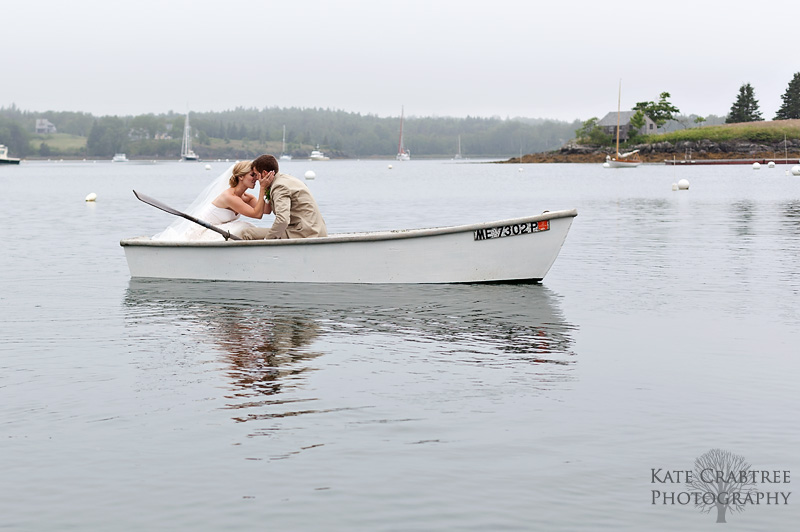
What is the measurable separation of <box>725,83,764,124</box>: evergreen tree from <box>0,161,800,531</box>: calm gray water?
152828mm

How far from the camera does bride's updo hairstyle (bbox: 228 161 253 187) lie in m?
16.1

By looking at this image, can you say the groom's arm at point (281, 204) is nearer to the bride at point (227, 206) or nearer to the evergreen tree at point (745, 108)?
the bride at point (227, 206)

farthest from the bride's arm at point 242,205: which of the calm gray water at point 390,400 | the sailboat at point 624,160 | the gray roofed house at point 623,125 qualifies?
the gray roofed house at point 623,125

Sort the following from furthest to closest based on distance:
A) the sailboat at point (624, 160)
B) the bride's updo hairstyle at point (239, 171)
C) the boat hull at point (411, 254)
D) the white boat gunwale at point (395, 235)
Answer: the sailboat at point (624, 160) < the bride's updo hairstyle at point (239, 171) < the boat hull at point (411, 254) < the white boat gunwale at point (395, 235)

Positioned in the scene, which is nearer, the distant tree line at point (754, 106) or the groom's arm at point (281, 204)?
the groom's arm at point (281, 204)

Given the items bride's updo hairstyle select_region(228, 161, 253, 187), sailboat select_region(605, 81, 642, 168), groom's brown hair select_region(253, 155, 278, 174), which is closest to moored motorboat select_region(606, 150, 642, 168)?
sailboat select_region(605, 81, 642, 168)

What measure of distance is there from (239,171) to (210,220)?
1204 millimetres

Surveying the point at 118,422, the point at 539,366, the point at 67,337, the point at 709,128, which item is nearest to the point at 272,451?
the point at 118,422

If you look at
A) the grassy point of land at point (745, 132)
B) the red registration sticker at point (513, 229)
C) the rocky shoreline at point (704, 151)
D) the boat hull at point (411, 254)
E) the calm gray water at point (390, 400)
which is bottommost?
the calm gray water at point (390, 400)

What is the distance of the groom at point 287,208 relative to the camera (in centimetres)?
1559

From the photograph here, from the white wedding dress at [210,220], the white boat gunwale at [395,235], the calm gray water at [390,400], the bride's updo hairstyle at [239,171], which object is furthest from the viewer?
the white wedding dress at [210,220]

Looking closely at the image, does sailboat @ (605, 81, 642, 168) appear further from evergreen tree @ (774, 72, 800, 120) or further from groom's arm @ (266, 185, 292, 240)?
groom's arm @ (266, 185, 292, 240)

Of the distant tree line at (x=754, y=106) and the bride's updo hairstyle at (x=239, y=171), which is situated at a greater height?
the distant tree line at (x=754, y=106)

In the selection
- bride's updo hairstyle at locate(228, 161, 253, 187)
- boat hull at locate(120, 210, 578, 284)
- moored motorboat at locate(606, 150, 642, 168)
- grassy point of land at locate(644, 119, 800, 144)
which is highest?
grassy point of land at locate(644, 119, 800, 144)
